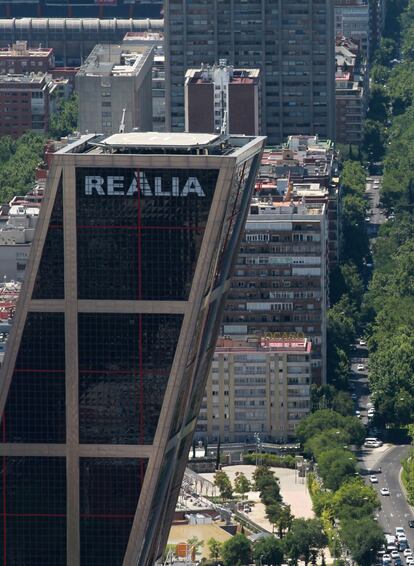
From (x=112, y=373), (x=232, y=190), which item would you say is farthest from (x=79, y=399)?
(x=232, y=190)

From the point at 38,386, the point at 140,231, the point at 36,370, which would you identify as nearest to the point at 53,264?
the point at 140,231

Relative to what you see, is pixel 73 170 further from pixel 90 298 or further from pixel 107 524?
pixel 107 524

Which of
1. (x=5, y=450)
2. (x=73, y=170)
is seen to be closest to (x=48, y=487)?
(x=5, y=450)

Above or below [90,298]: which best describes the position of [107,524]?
below

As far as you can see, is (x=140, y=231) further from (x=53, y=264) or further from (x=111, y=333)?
(x=111, y=333)

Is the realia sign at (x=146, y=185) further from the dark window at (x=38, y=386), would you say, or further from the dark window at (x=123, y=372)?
the dark window at (x=38, y=386)

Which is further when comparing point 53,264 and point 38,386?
point 38,386
